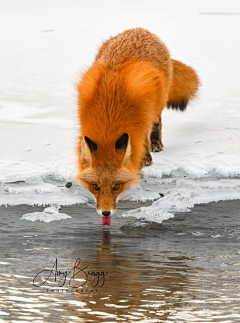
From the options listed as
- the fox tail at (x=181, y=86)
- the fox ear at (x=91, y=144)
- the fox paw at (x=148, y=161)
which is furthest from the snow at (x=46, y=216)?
the fox tail at (x=181, y=86)

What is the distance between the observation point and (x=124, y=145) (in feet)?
18.6

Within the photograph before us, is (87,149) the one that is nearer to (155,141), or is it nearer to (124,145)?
(124,145)

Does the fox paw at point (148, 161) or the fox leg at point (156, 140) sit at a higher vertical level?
the fox leg at point (156, 140)

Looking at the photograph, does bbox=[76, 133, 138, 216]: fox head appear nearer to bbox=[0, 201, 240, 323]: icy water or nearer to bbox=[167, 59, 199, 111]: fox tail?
bbox=[0, 201, 240, 323]: icy water

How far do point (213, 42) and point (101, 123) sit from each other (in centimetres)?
701

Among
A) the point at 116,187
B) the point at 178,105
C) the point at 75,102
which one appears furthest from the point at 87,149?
the point at 178,105

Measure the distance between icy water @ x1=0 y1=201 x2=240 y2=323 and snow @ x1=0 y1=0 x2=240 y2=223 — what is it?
11.1 inches

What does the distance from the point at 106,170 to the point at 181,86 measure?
3.28 m

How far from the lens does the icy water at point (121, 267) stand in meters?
4.14

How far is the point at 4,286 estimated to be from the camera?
14.9 ft

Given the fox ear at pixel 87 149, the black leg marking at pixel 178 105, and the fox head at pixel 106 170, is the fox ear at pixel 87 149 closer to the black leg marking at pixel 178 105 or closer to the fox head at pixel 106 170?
the fox head at pixel 106 170

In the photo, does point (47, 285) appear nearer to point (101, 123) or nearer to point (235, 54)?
point (101, 123)

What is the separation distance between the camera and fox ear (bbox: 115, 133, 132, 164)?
5.63 m

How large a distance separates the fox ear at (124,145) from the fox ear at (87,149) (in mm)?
210
